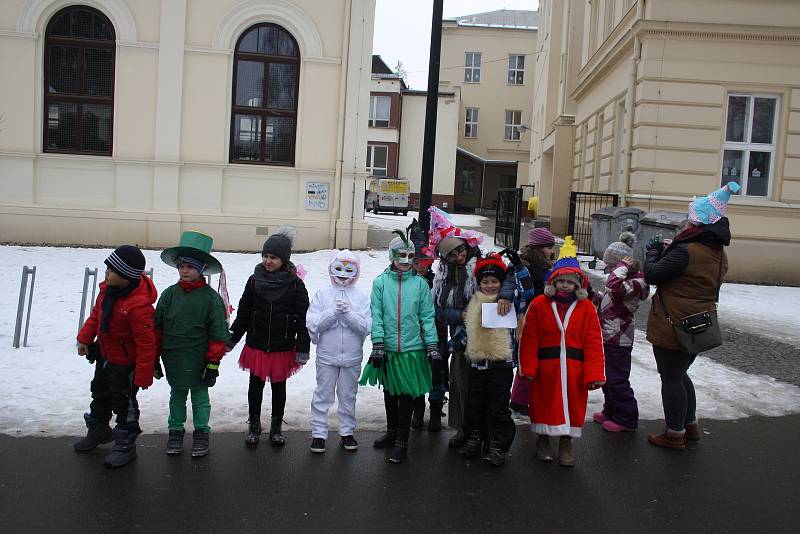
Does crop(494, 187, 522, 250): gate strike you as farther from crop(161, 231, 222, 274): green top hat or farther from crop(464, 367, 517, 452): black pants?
crop(161, 231, 222, 274): green top hat

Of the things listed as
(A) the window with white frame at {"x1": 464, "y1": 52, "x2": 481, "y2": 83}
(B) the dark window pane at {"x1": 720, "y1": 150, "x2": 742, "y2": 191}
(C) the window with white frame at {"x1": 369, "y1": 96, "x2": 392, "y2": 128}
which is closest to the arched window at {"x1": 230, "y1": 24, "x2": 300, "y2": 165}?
(B) the dark window pane at {"x1": 720, "y1": 150, "x2": 742, "y2": 191}

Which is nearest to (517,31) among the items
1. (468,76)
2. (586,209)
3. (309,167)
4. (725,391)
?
(468,76)

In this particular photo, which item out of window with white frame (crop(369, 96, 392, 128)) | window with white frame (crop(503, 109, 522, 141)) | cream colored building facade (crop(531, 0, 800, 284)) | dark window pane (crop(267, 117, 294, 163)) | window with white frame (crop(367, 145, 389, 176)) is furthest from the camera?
window with white frame (crop(503, 109, 522, 141))

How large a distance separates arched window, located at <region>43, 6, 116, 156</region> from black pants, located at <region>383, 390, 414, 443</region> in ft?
39.9

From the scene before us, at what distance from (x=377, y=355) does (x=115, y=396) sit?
5.78 ft

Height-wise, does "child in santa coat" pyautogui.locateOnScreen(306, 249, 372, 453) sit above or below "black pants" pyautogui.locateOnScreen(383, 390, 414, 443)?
above

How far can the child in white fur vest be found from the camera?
525 cm

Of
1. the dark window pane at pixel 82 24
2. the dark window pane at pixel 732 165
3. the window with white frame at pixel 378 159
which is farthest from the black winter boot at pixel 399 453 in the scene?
the window with white frame at pixel 378 159

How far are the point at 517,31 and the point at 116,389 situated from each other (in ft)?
162

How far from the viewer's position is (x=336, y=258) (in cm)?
545

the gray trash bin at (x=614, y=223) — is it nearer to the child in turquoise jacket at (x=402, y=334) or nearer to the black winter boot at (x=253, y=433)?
the child in turquoise jacket at (x=402, y=334)

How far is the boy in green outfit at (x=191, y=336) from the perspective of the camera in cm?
513

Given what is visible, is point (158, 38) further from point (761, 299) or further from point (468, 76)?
point (468, 76)

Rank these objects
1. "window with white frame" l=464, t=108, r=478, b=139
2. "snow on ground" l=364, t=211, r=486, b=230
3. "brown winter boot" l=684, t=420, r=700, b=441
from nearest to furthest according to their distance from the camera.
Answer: "brown winter boot" l=684, t=420, r=700, b=441 → "snow on ground" l=364, t=211, r=486, b=230 → "window with white frame" l=464, t=108, r=478, b=139
